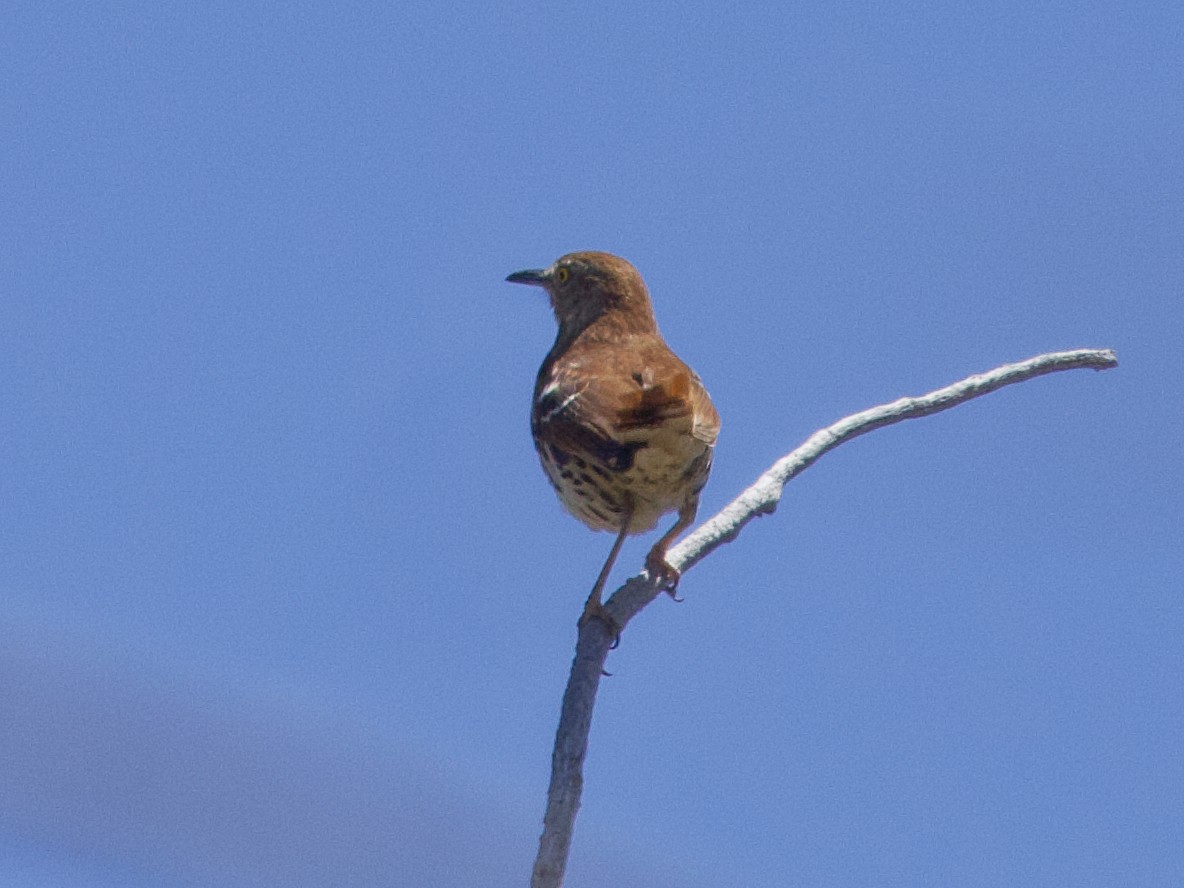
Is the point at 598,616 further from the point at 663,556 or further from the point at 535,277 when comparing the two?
the point at 535,277

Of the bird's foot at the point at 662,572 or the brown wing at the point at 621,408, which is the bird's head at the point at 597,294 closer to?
the brown wing at the point at 621,408

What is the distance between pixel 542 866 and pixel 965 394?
2893 mm

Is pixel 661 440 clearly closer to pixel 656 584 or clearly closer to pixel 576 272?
pixel 656 584

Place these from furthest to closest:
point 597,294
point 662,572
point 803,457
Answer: point 597,294, point 662,572, point 803,457

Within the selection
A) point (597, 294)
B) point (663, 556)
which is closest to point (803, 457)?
point (663, 556)

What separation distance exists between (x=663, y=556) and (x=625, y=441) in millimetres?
595

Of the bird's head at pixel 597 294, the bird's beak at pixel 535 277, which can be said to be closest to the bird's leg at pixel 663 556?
the bird's head at pixel 597 294

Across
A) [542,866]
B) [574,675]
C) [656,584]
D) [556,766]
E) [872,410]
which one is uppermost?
[872,410]

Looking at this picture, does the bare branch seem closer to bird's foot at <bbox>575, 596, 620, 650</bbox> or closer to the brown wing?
bird's foot at <bbox>575, 596, 620, 650</bbox>

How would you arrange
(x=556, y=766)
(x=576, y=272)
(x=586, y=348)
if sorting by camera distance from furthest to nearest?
(x=576, y=272) → (x=586, y=348) → (x=556, y=766)

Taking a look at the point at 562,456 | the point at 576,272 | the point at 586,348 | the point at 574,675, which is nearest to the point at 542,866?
the point at 574,675

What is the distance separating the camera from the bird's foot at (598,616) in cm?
594

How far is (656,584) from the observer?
6535 mm

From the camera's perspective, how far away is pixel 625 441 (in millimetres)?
6738
